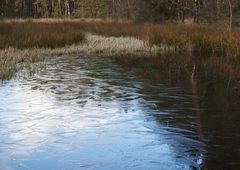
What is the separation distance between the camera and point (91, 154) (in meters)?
5.88

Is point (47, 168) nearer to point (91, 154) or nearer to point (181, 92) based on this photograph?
point (91, 154)

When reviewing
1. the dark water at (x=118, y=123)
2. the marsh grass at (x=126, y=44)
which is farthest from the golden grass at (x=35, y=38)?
the dark water at (x=118, y=123)

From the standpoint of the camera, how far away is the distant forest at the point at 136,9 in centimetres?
3312

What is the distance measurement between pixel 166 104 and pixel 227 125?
5.90ft

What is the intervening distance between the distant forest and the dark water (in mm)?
14942

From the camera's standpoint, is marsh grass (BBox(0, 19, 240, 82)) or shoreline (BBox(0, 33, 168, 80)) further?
marsh grass (BBox(0, 19, 240, 82))

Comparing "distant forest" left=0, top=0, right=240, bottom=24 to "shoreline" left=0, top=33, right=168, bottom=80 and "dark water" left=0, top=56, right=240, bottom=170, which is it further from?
"dark water" left=0, top=56, right=240, bottom=170

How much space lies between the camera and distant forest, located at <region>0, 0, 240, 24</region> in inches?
1304

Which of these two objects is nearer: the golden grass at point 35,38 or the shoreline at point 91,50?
the shoreline at point 91,50

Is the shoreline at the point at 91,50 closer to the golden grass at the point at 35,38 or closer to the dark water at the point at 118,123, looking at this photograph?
the golden grass at the point at 35,38

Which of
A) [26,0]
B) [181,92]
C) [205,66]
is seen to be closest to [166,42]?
[205,66]

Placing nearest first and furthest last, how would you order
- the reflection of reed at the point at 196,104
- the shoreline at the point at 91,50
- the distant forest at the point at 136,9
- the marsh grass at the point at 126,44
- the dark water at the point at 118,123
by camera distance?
the dark water at the point at 118,123 → the reflection of reed at the point at 196,104 → the shoreline at the point at 91,50 → the marsh grass at the point at 126,44 → the distant forest at the point at 136,9

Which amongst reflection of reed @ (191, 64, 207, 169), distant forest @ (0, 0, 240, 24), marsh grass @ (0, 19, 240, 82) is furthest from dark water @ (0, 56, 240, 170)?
distant forest @ (0, 0, 240, 24)

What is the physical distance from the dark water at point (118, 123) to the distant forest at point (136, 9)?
14942 mm
